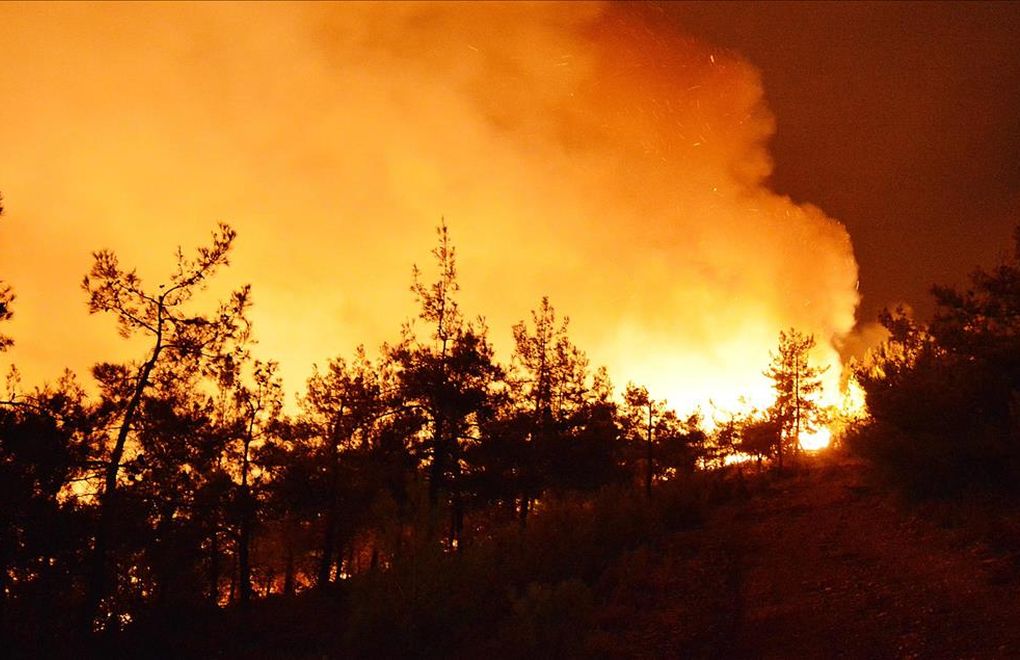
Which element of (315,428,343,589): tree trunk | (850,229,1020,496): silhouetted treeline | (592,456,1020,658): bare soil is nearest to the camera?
(592,456,1020,658): bare soil

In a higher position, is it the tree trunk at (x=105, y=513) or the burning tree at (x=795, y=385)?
the burning tree at (x=795, y=385)

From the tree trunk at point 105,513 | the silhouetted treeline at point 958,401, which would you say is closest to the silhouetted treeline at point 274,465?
the tree trunk at point 105,513

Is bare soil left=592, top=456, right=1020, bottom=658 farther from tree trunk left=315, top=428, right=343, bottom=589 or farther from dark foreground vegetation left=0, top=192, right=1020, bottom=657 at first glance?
tree trunk left=315, top=428, right=343, bottom=589

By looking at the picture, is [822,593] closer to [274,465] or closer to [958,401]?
[958,401]

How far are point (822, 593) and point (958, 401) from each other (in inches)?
279

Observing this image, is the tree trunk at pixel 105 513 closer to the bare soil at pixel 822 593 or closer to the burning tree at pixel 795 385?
the bare soil at pixel 822 593

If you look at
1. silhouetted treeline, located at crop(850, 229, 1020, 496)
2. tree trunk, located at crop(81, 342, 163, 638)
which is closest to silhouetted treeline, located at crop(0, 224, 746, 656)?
tree trunk, located at crop(81, 342, 163, 638)

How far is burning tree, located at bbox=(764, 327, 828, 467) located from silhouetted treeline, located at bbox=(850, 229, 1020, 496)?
18.1 meters

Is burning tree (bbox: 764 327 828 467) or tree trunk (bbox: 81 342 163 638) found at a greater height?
burning tree (bbox: 764 327 828 467)

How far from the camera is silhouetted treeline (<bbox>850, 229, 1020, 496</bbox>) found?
46.4 feet

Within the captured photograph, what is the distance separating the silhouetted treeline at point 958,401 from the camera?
46.4 ft

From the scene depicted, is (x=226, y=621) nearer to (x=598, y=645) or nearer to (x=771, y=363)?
(x=598, y=645)

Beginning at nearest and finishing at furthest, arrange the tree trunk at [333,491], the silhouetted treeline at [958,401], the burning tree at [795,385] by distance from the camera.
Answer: the silhouetted treeline at [958,401] < the tree trunk at [333,491] < the burning tree at [795,385]

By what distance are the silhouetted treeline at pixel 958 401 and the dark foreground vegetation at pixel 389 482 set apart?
2.5 inches
